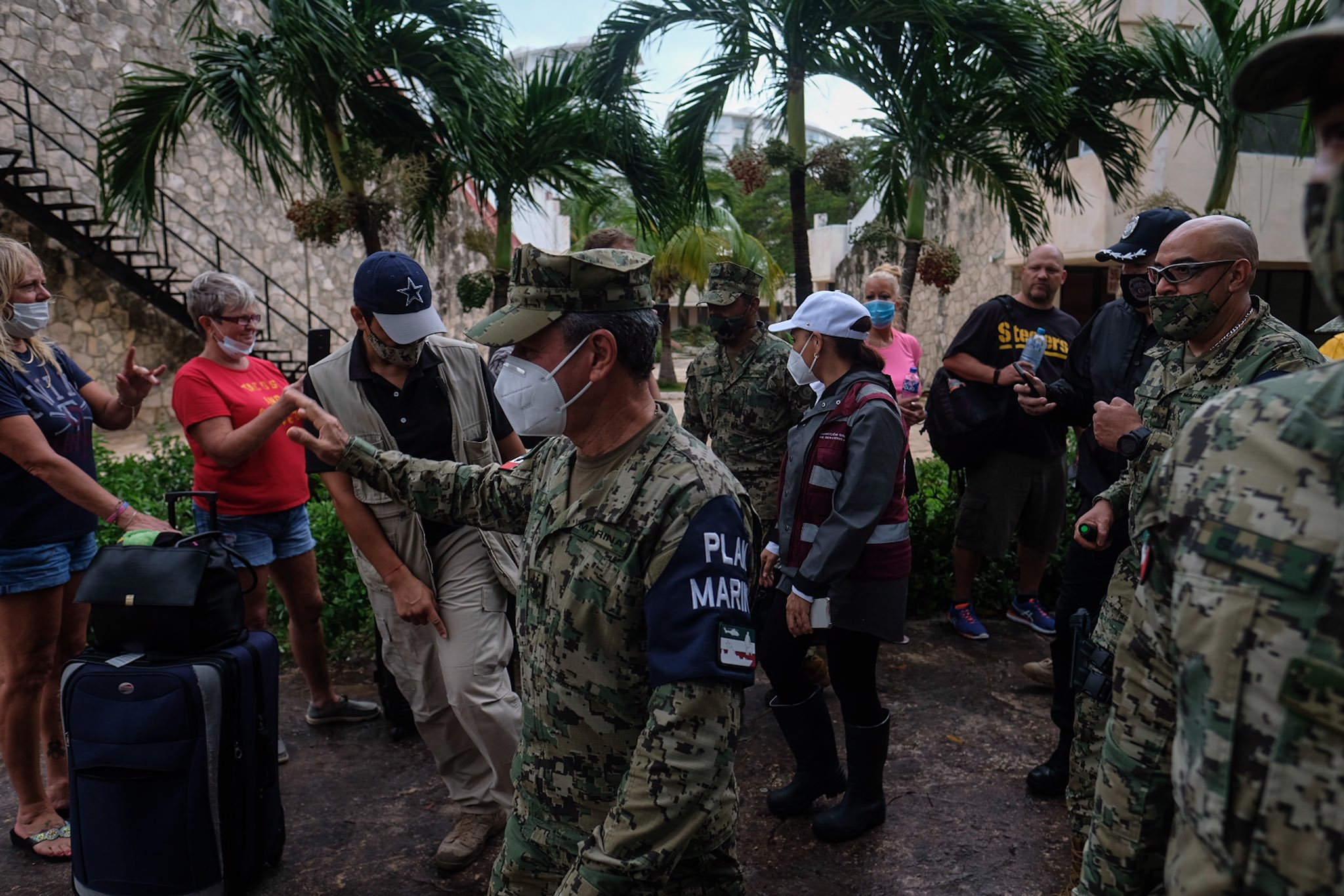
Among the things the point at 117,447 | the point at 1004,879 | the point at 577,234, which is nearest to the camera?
the point at 1004,879

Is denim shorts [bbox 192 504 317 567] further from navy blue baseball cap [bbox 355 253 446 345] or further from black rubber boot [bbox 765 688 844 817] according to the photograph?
black rubber boot [bbox 765 688 844 817]

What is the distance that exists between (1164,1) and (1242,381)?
1218 centimetres

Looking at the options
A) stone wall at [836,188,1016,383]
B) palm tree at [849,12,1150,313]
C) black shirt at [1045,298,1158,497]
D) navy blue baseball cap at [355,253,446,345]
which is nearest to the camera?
navy blue baseball cap at [355,253,446,345]

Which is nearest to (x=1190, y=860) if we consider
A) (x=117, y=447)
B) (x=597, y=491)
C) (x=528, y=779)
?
(x=597, y=491)

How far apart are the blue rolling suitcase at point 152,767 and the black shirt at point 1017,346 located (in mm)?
3838

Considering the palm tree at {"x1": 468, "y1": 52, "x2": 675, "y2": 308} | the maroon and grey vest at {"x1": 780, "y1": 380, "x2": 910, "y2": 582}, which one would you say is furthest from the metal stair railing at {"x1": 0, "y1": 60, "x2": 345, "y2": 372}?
the maroon and grey vest at {"x1": 780, "y1": 380, "x2": 910, "y2": 582}

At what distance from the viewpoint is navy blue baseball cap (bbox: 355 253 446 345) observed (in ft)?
10.2

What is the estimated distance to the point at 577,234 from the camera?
2312 centimetres

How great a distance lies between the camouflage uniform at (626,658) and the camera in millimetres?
1525

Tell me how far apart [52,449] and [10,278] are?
591 millimetres

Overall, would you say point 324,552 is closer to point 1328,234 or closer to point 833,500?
point 833,500

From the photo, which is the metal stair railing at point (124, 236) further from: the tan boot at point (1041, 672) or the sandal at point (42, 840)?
the tan boot at point (1041, 672)

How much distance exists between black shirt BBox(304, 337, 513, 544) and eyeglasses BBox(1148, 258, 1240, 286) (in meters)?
2.27

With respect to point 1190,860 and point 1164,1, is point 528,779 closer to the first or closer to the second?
point 1190,860
